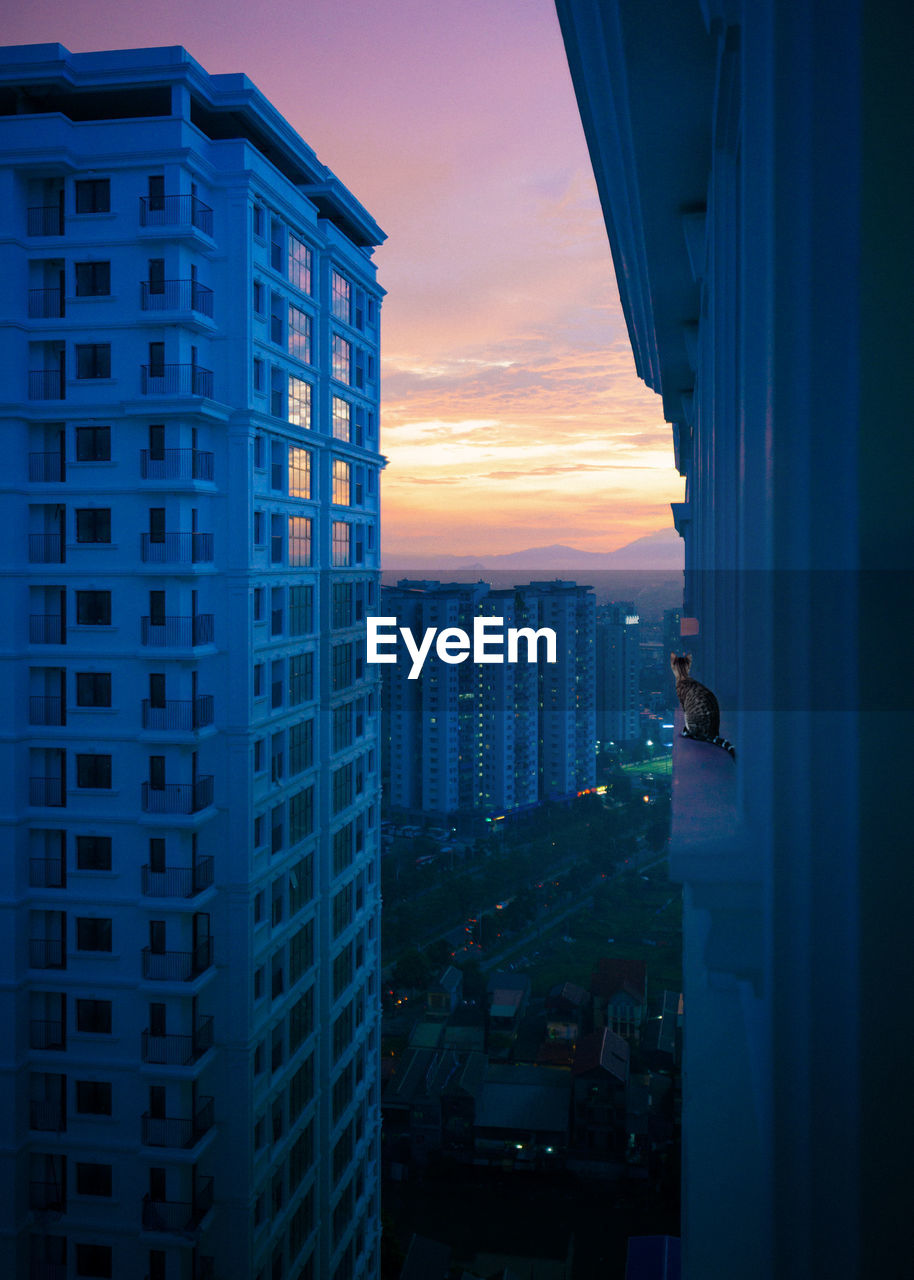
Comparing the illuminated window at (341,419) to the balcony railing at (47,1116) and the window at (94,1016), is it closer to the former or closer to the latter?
the window at (94,1016)

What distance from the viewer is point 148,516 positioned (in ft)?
14.9

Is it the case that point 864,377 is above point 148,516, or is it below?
below

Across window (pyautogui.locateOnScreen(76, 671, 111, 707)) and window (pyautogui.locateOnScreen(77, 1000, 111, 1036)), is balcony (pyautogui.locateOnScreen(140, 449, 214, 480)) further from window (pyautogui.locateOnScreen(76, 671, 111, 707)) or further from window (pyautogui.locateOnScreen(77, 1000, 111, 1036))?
window (pyautogui.locateOnScreen(77, 1000, 111, 1036))

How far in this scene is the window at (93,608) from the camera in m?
4.59

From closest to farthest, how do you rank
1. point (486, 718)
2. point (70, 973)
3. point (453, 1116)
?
1. point (70, 973)
2. point (453, 1116)
3. point (486, 718)

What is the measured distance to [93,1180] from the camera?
4871mm

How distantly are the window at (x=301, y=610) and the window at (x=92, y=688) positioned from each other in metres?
1.26

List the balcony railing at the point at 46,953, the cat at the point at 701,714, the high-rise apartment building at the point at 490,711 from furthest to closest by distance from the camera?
the high-rise apartment building at the point at 490,711
the balcony railing at the point at 46,953
the cat at the point at 701,714

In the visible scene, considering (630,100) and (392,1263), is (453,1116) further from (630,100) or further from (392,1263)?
(630,100)

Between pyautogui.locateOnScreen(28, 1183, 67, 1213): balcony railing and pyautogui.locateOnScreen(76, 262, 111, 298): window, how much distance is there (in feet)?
15.6

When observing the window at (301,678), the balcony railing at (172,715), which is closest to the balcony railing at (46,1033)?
the balcony railing at (172,715)

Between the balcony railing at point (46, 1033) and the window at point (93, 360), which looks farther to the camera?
the balcony railing at point (46, 1033)

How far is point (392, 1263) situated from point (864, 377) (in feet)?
37.8

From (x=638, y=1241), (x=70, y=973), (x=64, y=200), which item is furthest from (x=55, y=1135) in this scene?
(x=638, y=1241)
